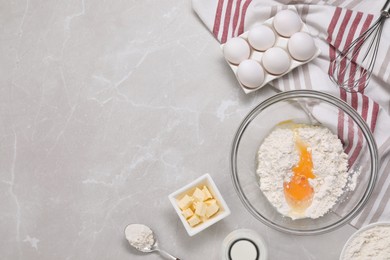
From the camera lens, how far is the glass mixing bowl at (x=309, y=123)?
1297 mm

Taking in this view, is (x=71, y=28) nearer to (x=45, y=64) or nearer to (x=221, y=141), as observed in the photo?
(x=45, y=64)

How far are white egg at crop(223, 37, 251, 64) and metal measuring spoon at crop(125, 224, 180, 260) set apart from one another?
51 centimetres

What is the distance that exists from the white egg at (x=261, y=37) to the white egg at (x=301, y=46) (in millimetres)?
51

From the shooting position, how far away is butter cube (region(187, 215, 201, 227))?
4.21ft

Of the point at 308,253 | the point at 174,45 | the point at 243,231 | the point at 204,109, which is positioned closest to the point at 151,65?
the point at 174,45

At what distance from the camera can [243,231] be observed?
1338mm

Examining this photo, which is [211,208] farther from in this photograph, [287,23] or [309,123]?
[287,23]

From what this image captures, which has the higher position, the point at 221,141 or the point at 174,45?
the point at 174,45

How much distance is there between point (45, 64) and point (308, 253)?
915 mm

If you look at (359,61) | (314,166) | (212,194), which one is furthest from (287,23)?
(212,194)

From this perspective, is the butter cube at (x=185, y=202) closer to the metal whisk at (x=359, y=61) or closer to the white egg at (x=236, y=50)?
the white egg at (x=236, y=50)

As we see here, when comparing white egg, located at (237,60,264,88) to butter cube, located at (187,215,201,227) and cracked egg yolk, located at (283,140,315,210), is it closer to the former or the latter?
cracked egg yolk, located at (283,140,315,210)

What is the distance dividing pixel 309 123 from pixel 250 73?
22 cm

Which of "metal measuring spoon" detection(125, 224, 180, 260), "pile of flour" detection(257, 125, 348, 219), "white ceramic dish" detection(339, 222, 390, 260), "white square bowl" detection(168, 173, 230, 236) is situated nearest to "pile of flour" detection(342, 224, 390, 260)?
"white ceramic dish" detection(339, 222, 390, 260)
